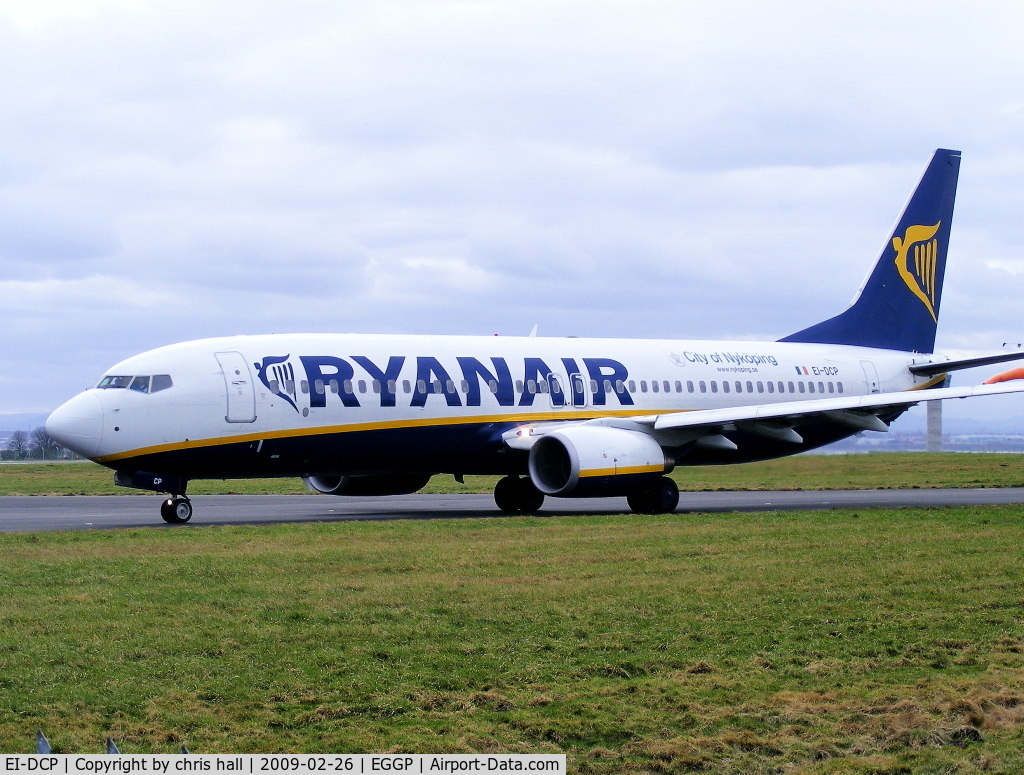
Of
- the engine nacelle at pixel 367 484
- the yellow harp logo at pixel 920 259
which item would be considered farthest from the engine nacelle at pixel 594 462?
the yellow harp logo at pixel 920 259

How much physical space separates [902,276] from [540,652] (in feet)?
88.1

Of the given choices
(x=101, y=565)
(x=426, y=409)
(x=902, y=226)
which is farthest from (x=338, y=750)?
(x=902, y=226)

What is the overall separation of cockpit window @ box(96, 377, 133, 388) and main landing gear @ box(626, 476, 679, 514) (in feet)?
32.1

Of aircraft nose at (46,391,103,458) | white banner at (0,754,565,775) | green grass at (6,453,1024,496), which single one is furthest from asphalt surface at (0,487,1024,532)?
white banner at (0,754,565,775)

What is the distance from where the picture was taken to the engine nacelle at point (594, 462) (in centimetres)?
2328

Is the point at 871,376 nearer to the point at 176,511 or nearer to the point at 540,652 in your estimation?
the point at 176,511

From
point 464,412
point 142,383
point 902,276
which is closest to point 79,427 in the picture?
point 142,383

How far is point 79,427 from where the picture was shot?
2091cm

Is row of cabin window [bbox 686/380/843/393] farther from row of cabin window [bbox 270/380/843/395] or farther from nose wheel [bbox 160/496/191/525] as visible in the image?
nose wheel [bbox 160/496/191/525]

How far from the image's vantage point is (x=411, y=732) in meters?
7.19

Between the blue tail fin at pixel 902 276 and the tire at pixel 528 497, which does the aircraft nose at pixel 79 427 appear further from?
the blue tail fin at pixel 902 276

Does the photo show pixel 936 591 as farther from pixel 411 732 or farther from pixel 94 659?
pixel 94 659

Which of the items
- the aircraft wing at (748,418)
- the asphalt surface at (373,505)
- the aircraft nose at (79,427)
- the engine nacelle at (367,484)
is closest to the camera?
the aircraft nose at (79,427)

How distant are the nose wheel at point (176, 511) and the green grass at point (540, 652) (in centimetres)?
600
